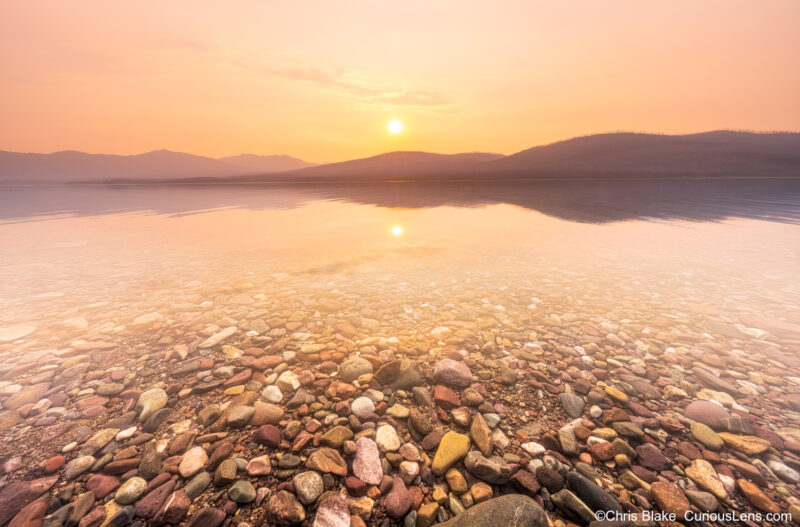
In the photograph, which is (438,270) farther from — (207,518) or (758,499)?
(207,518)

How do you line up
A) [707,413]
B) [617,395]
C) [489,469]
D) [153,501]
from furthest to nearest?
1. [617,395]
2. [707,413]
3. [489,469]
4. [153,501]

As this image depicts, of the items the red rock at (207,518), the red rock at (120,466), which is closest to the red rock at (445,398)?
the red rock at (207,518)

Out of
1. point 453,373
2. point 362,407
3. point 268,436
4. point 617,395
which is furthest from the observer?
point 453,373

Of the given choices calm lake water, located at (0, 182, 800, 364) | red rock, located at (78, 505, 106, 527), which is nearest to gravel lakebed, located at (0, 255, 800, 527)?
red rock, located at (78, 505, 106, 527)

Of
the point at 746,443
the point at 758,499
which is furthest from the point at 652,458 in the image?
Result: the point at 746,443

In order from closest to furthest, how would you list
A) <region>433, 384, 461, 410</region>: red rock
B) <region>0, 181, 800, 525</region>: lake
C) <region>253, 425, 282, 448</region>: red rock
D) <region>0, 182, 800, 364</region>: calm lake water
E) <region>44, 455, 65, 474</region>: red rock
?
<region>44, 455, 65, 474</region>: red rock
<region>0, 181, 800, 525</region>: lake
<region>253, 425, 282, 448</region>: red rock
<region>433, 384, 461, 410</region>: red rock
<region>0, 182, 800, 364</region>: calm lake water

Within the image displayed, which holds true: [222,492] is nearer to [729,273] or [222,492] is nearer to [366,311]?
[366,311]

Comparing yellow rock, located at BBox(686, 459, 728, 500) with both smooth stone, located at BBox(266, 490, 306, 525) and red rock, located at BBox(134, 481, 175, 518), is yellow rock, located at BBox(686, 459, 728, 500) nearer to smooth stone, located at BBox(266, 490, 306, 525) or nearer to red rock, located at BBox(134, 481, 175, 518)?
smooth stone, located at BBox(266, 490, 306, 525)

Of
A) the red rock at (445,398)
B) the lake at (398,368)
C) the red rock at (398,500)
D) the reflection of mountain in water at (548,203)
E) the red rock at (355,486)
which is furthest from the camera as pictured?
the reflection of mountain in water at (548,203)

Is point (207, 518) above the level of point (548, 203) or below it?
below

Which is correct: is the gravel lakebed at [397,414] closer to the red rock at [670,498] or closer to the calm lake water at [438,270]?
the red rock at [670,498]

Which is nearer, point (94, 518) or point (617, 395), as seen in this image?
point (94, 518)

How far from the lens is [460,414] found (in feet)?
8.71

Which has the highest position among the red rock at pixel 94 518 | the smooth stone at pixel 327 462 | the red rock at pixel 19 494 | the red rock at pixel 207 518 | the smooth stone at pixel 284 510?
the red rock at pixel 19 494
